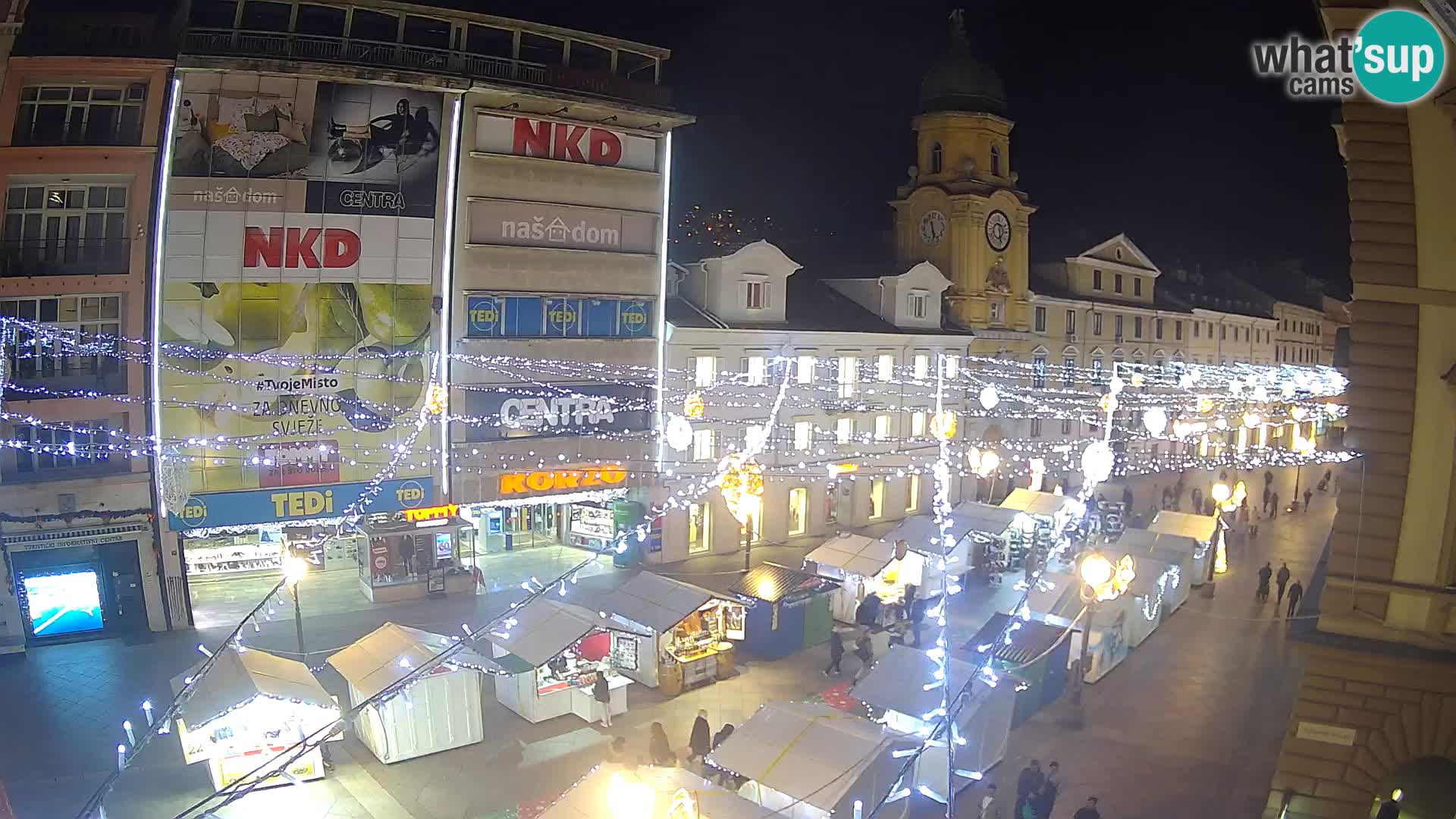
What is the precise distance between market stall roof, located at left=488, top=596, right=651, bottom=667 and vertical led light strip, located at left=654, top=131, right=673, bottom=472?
9358mm

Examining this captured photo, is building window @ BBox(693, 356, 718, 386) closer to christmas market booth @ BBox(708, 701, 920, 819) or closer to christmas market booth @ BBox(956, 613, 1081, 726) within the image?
christmas market booth @ BBox(956, 613, 1081, 726)

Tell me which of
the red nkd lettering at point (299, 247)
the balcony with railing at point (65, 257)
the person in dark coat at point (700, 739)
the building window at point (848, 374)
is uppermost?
the red nkd lettering at point (299, 247)

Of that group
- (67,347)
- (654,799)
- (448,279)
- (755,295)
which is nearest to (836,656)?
(654,799)

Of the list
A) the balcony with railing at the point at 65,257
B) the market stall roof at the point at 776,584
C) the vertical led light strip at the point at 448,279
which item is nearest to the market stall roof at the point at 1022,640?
the market stall roof at the point at 776,584

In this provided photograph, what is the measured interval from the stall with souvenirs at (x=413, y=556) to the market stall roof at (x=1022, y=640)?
505 inches

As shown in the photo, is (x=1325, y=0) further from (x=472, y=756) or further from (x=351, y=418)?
(x=351, y=418)

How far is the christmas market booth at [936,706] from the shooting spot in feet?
49.9

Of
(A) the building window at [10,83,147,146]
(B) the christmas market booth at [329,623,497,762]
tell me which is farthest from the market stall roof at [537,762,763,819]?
(A) the building window at [10,83,147,146]

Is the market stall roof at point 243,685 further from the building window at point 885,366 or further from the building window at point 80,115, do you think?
the building window at point 885,366

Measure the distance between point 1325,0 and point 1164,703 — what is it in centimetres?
1376

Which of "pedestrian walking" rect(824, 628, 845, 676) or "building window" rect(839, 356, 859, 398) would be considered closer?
"pedestrian walking" rect(824, 628, 845, 676)

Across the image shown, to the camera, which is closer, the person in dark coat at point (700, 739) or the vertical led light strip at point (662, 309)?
the person in dark coat at point (700, 739)

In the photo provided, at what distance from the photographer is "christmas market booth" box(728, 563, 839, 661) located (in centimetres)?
2073

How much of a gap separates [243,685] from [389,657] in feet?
8.00
